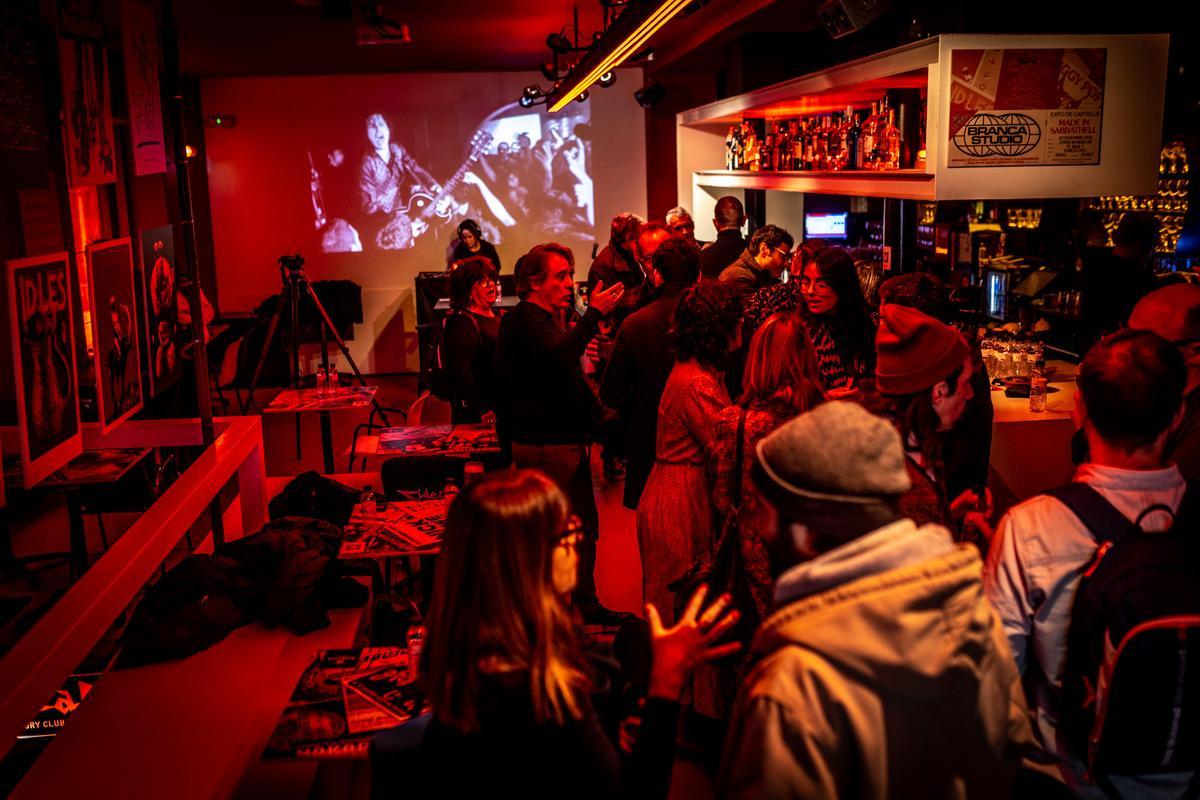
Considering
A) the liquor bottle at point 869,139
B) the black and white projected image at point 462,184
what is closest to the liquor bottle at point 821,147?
the liquor bottle at point 869,139

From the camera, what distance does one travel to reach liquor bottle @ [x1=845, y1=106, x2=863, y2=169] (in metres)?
5.53

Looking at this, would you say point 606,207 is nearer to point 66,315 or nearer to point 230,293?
point 230,293

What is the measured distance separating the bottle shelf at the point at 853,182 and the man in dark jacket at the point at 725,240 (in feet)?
0.94

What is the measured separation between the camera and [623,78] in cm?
1237

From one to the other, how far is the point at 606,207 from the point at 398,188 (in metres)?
Result: 2.48

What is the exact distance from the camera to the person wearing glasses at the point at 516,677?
1.63 m

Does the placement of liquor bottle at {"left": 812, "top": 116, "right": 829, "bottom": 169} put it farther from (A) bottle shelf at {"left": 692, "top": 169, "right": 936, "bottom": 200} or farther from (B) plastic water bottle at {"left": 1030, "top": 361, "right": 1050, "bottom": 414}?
(B) plastic water bottle at {"left": 1030, "top": 361, "right": 1050, "bottom": 414}

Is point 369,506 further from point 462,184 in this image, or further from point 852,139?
point 462,184

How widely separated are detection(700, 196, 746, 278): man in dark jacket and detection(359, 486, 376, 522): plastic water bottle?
12.5 feet

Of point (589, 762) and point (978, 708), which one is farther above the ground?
point (978, 708)

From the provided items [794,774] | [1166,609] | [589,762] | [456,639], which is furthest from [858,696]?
[1166,609]

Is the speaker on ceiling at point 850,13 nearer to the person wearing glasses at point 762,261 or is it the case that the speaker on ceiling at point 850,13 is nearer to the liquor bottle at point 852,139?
the liquor bottle at point 852,139

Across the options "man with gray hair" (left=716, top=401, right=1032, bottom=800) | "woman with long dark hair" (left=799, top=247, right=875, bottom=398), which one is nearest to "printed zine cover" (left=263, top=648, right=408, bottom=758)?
"man with gray hair" (left=716, top=401, right=1032, bottom=800)

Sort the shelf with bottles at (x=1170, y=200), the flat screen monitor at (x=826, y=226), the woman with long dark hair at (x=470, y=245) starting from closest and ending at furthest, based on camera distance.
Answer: the shelf with bottles at (x=1170, y=200), the flat screen monitor at (x=826, y=226), the woman with long dark hair at (x=470, y=245)
